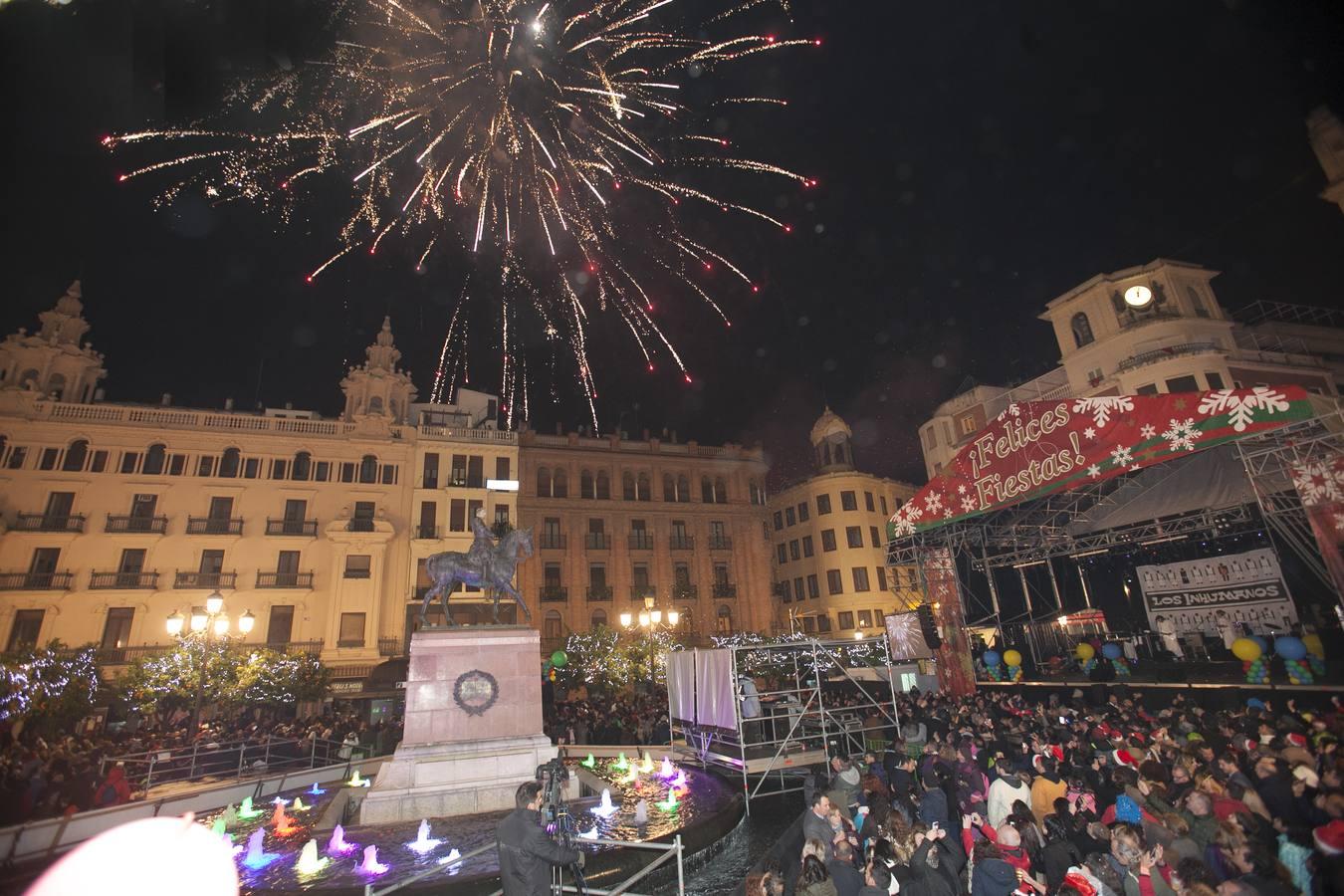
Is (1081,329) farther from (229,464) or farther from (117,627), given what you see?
(117,627)

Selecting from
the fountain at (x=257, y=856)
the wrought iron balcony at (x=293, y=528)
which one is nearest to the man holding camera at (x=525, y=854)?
the fountain at (x=257, y=856)

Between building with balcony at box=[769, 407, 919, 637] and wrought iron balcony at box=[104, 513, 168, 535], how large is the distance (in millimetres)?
40264

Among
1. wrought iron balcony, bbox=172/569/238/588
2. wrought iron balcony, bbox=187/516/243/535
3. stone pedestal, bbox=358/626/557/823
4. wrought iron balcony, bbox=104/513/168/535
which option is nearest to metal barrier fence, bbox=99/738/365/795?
stone pedestal, bbox=358/626/557/823

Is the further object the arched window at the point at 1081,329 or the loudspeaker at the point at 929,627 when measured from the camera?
the arched window at the point at 1081,329

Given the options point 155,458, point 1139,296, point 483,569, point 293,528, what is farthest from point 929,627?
point 155,458

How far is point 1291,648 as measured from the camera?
16.4m

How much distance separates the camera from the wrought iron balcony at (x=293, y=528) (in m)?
35.1

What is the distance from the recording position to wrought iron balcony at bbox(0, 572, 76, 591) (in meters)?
30.0

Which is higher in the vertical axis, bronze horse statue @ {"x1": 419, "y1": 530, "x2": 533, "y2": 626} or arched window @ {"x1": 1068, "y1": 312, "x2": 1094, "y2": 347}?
arched window @ {"x1": 1068, "y1": 312, "x2": 1094, "y2": 347}

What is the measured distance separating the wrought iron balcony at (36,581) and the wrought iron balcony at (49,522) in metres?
2.22

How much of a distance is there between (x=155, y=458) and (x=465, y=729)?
32.7m

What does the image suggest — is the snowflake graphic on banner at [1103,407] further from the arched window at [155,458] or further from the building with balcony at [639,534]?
the arched window at [155,458]

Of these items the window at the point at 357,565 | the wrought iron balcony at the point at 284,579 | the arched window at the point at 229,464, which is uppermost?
the arched window at the point at 229,464

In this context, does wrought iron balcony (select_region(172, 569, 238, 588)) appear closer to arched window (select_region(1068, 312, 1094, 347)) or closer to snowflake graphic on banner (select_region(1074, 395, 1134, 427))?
snowflake graphic on banner (select_region(1074, 395, 1134, 427))
